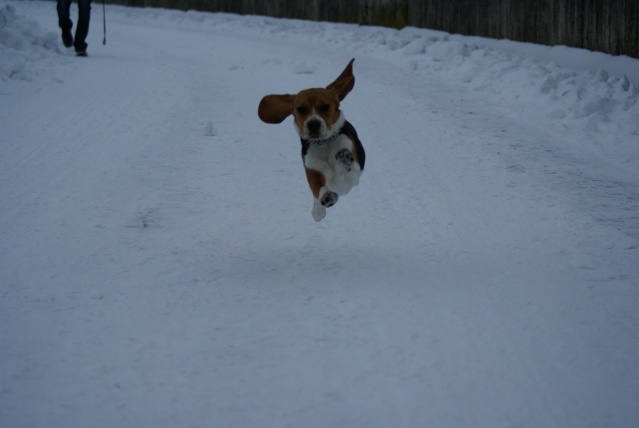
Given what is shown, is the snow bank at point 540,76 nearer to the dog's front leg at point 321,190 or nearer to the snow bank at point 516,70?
the snow bank at point 516,70

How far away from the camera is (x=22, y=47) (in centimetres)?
1505

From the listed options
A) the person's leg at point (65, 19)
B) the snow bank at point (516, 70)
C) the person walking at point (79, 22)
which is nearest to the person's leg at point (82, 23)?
the person walking at point (79, 22)

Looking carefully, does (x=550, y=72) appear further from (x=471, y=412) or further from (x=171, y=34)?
(x=171, y=34)

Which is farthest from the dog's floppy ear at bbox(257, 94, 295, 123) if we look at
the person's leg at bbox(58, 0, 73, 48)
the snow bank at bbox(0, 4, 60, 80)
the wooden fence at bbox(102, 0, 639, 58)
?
the person's leg at bbox(58, 0, 73, 48)

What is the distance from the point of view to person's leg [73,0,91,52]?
15.7 metres

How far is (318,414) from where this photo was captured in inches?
145

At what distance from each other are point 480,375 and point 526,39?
11.7 meters

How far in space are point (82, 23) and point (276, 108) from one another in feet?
36.0

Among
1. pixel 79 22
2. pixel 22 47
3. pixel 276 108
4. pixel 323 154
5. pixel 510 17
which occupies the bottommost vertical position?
pixel 22 47

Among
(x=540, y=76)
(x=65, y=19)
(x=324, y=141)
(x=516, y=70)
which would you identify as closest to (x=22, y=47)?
(x=65, y=19)

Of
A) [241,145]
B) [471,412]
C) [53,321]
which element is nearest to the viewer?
[471,412]

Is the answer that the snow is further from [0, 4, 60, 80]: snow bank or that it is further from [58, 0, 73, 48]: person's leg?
[58, 0, 73, 48]: person's leg

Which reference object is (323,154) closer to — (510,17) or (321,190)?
(321,190)

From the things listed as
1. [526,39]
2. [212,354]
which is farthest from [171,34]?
[212,354]
